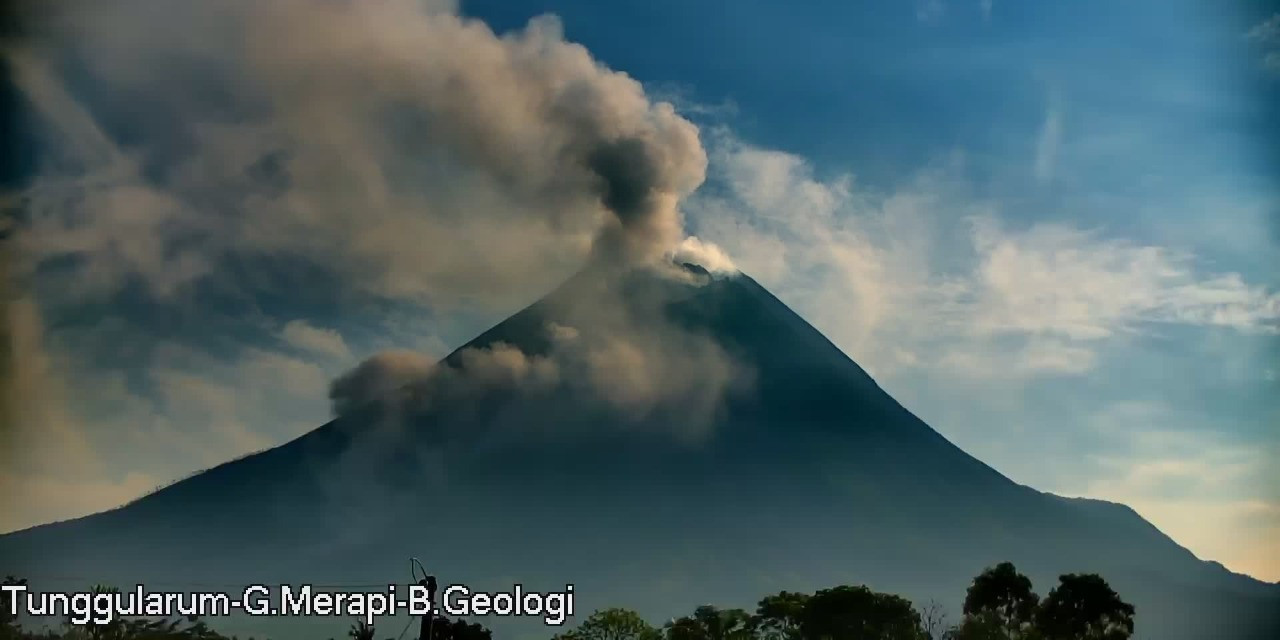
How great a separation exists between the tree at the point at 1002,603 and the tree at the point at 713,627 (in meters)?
12.4

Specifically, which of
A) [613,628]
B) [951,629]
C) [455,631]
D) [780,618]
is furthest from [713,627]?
[455,631]

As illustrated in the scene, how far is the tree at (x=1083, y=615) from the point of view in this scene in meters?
55.3

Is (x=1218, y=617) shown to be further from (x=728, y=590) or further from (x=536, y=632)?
(x=536, y=632)

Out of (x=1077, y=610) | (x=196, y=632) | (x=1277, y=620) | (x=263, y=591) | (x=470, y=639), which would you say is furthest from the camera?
(x=1277, y=620)

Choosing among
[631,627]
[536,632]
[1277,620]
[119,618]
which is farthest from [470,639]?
[536,632]

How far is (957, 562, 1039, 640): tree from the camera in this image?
5644cm

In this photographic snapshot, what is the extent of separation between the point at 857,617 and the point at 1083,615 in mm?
11849

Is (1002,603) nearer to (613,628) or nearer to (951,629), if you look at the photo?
(951,629)

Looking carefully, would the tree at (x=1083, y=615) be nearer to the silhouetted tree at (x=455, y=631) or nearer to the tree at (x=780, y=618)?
the tree at (x=780, y=618)

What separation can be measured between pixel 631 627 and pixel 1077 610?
24.1 m

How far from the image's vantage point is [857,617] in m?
58.8

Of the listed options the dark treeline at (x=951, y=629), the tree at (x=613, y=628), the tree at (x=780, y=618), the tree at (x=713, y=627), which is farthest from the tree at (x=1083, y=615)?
the tree at (x=613, y=628)

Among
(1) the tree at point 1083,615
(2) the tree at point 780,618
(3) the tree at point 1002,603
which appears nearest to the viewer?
(1) the tree at point 1083,615

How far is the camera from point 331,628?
189m
